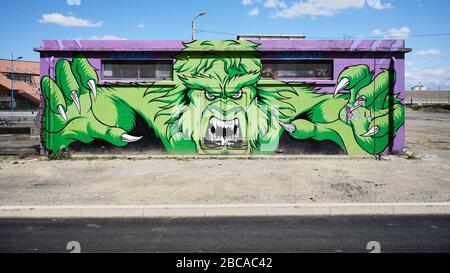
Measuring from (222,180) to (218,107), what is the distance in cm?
433

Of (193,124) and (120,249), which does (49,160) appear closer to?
(193,124)

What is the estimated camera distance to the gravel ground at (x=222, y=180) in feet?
23.7

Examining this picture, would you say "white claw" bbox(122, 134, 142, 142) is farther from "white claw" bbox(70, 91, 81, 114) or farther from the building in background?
the building in background

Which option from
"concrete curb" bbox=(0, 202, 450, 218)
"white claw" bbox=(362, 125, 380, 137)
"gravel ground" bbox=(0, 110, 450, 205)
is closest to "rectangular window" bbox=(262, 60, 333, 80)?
"white claw" bbox=(362, 125, 380, 137)

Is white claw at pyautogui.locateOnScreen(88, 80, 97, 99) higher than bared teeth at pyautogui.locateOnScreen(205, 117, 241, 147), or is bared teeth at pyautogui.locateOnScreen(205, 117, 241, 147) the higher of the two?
white claw at pyautogui.locateOnScreen(88, 80, 97, 99)

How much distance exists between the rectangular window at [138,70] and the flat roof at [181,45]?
501mm

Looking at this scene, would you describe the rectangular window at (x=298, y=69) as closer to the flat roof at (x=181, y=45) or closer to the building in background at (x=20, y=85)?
the flat roof at (x=181, y=45)

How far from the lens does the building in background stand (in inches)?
2015

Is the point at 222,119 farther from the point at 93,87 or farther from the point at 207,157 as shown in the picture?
the point at 93,87

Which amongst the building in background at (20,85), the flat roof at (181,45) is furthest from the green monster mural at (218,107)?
the building in background at (20,85)

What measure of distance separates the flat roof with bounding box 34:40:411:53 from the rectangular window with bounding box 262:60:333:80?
0.46 metres

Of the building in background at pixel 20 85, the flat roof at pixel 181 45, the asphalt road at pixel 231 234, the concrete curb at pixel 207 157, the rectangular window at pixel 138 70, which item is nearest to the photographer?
the asphalt road at pixel 231 234
